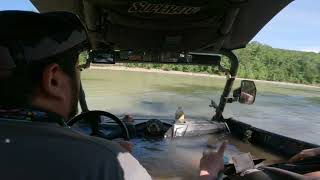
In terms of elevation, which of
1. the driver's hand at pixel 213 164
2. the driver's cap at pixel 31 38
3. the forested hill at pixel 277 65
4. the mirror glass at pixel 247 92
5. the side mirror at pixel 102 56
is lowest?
the forested hill at pixel 277 65

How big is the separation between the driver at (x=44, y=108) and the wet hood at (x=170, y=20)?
2.97 m

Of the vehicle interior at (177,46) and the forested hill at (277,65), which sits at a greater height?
the vehicle interior at (177,46)

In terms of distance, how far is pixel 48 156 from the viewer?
1251 mm

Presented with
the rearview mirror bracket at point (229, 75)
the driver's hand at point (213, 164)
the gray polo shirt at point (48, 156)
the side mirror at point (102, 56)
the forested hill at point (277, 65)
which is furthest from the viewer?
the forested hill at point (277, 65)

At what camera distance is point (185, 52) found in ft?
20.1

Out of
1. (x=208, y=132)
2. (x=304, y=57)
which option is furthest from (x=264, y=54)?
(x=208, y=132)

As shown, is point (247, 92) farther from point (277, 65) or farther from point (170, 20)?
point (277, 65)

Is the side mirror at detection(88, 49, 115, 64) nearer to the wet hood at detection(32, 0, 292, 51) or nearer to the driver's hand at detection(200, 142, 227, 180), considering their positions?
the wet hood at detection(32, 0, 292, 51)

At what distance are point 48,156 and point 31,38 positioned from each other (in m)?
0.28

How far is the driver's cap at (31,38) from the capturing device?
1313 millimetres

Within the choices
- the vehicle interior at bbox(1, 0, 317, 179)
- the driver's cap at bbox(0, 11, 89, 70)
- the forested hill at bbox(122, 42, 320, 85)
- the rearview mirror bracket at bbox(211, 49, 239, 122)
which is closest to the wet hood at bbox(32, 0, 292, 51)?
the vehicle interior at bbox(1, 0, 317, 179)

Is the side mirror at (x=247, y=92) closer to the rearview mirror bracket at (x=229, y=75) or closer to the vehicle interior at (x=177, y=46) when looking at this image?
the vehicle interior at (x=177, y=46)

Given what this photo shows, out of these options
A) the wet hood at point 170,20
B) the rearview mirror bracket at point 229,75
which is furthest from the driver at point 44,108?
the rearview mirror bracket at point 229,75

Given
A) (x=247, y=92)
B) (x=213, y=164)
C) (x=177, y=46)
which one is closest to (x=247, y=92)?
(x=247, y=92)
